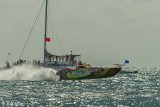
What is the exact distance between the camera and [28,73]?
1913 inches

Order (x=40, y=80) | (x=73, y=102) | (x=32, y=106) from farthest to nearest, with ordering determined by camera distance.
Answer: (x=40, y=80), (x=73, y=102), (x=32, y=106)

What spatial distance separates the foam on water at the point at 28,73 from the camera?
4528 cm

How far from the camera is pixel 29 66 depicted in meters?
48.6

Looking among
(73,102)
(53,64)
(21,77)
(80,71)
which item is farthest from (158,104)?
(21,77)

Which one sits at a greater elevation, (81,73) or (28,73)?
(81,73)

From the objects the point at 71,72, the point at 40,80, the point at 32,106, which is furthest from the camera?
the point at 40,80

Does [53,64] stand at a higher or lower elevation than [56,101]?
higher

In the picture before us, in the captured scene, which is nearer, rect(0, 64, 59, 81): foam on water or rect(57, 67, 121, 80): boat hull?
rect(57, 67, 121, 80): boat hull

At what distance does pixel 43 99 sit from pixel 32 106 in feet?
11.1

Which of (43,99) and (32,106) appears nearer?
(32,106)

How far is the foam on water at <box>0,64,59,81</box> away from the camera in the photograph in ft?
149

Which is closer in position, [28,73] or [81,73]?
[81,73]

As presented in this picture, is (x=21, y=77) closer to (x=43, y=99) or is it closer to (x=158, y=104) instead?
(x=43, y=99)

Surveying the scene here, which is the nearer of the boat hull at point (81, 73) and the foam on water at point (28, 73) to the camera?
the boat hull at point (81, 73)
